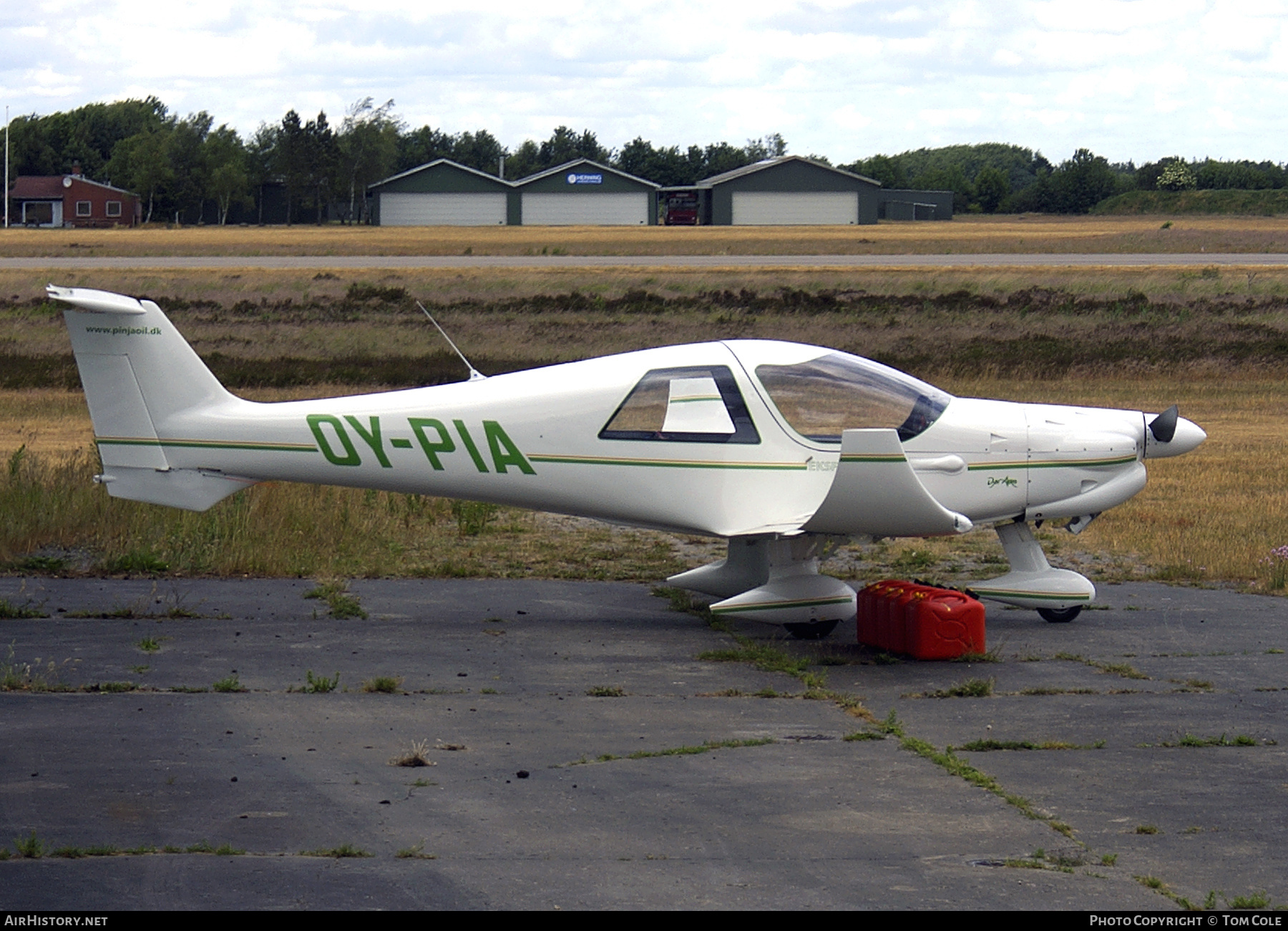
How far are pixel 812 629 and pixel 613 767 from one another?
327 centimetres

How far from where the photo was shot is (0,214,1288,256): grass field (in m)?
61.2

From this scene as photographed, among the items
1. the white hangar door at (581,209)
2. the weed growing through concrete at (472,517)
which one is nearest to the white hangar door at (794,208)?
the white hangar door at (581,209)

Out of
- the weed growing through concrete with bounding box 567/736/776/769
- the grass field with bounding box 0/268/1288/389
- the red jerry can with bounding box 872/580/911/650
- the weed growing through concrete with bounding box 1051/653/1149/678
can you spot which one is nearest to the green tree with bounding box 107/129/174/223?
the grass field with bounding box 0/268/1288/389

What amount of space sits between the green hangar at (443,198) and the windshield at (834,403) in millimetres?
85752

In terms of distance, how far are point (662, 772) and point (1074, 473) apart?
4761 mm

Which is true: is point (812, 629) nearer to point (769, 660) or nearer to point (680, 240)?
point (769, 660)

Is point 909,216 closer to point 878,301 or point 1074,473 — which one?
point 878,301

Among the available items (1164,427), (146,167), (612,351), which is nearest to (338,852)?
(1164,427)

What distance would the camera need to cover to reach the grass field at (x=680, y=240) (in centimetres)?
6125

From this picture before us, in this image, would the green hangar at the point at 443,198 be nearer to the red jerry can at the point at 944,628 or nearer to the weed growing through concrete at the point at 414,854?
the red jerry can at the point at 944,628

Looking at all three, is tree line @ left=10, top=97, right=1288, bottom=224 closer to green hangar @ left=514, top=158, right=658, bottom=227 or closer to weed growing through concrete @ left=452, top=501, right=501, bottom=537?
green hangar @ left=514, top=158, right=658, bottom=227

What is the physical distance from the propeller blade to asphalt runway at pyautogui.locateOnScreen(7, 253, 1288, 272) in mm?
39393

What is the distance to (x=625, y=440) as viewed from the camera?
995cm
